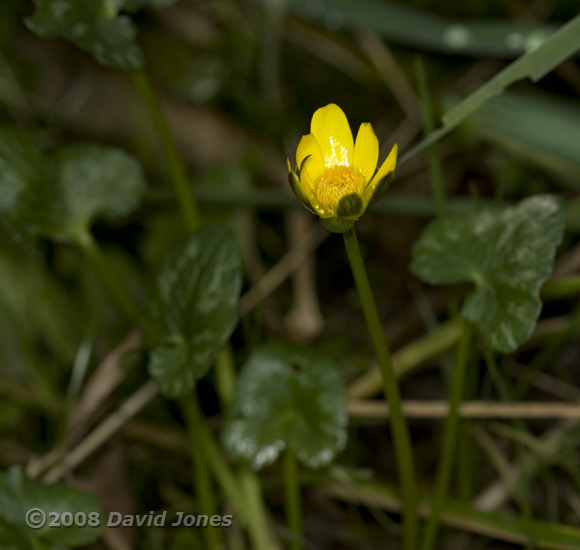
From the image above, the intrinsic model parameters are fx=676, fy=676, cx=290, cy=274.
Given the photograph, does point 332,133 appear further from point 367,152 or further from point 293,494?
point 293,494

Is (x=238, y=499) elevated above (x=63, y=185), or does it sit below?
below

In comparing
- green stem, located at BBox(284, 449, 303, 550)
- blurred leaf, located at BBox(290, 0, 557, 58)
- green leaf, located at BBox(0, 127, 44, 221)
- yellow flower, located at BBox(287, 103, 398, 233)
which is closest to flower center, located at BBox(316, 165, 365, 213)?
yellow flower, located at BBox(287, 103, 398, 233)

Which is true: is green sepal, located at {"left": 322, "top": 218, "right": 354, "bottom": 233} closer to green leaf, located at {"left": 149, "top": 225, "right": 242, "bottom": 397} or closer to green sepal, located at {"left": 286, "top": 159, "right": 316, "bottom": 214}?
green sepal, located at {"left": 286, "top": 159, "right": 316, "bottom": 214}

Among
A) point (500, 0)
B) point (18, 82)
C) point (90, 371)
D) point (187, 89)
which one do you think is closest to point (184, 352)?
point (90, 371)

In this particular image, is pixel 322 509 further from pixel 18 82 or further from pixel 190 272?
pixel 18 82

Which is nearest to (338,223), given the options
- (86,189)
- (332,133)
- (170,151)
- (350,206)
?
(350,206)
